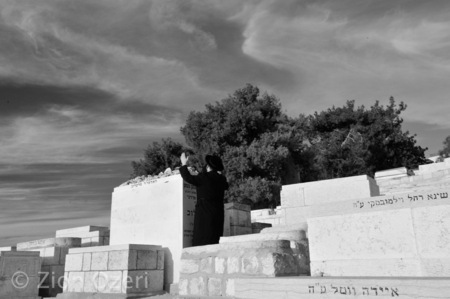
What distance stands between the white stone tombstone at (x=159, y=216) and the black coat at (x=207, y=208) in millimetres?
437

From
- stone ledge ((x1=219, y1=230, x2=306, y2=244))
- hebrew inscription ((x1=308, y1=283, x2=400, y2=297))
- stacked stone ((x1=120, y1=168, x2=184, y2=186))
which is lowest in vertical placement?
hebrew inscription ((x1=308, y1=283, x2=400, y2=297))

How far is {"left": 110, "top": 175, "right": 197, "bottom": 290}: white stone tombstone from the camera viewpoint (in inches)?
269

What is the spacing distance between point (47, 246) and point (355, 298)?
838cm

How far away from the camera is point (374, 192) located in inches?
334

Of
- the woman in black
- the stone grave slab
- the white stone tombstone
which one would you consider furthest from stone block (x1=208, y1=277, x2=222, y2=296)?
the stone grave slab

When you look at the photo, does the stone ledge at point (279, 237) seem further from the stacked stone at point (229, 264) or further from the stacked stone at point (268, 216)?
the stacked stone at point (268, 216)

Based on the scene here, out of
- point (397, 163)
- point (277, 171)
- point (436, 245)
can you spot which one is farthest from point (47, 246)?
point (397, 163)

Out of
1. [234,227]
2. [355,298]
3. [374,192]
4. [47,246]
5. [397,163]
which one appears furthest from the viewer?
[397,163]

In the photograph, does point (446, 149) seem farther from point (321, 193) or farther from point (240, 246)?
point (240, 246)

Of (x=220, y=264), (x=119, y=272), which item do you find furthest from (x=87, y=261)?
(x=220, y=264)

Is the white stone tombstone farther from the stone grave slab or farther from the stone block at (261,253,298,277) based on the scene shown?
the stone grave slab

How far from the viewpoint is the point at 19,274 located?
8414 mm

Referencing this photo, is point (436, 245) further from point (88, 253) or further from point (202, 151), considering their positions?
point (202, 151)

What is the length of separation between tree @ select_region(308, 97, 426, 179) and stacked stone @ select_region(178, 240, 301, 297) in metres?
→ 20.4
